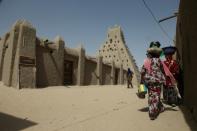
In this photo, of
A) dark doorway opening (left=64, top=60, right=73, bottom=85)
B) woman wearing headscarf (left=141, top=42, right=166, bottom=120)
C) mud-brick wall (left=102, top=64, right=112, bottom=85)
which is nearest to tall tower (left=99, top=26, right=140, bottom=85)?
mud-brick wall (left=102, top=64, right=112, bottom=85)

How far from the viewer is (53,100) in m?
9.80

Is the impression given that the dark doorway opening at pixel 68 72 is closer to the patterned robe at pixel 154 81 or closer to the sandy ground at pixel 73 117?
the sandy ground at pixel 73 117

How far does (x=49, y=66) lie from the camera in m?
14.5

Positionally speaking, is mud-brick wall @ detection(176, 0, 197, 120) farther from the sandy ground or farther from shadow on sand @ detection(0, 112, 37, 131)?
shadow on sand @ detection(0, 112, 37, 131)

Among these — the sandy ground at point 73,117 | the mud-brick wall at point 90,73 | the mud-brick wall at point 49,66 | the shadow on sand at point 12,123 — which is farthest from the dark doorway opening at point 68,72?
the shadow on sand at point 12,123

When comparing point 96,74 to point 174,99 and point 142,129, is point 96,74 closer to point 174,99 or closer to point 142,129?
point 174,99

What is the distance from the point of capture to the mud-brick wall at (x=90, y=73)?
20500 mm

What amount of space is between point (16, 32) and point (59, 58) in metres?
3.89

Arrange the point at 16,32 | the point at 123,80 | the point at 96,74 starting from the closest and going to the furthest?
the point at 16,32 < the point at 96,74 < the point at 123,80

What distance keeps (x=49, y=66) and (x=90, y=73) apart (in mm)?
7223

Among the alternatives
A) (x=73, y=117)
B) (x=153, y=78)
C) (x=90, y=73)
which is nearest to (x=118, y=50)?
(x=90, y=73)

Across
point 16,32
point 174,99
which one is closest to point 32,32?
point 16,32

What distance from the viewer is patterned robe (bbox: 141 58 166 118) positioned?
15.5 feet

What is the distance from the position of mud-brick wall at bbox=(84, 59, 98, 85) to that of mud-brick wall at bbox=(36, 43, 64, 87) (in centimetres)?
487
